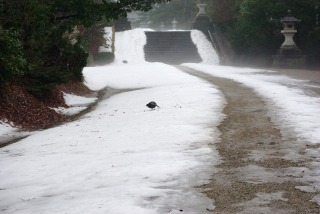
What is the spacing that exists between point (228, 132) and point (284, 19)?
18647 mm

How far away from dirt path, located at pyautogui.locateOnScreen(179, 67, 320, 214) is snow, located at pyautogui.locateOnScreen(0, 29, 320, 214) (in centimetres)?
11

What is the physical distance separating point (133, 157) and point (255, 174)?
6.43 ft

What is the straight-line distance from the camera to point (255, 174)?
18.4ft

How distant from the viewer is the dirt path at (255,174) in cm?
448

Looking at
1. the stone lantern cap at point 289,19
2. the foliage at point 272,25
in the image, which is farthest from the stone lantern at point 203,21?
the stone lantern cap at point 289,19

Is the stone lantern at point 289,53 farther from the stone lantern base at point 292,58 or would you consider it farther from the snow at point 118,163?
the snow at point 118,163

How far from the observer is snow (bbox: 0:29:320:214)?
4.74 metres

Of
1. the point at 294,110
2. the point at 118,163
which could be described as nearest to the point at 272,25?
the point at 294,110

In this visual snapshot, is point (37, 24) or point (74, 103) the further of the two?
point (74, 103)

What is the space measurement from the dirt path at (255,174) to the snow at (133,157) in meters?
0.11

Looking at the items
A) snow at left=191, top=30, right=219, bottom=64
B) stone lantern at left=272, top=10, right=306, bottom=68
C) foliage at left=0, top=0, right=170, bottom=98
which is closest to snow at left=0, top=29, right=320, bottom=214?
foliage at left=0, top=0, right=170, bottom=98

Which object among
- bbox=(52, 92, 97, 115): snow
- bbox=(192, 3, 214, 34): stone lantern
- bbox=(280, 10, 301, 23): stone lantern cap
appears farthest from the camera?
bbox=(192, 3, 214, 34): stone lantern

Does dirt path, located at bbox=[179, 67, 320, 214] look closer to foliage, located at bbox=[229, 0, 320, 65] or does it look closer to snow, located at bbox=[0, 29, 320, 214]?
snow, located at bbox=[0, 29, 320, 214]

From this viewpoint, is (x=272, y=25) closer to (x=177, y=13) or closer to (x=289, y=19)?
(x=289, y=19)
